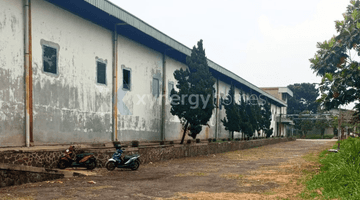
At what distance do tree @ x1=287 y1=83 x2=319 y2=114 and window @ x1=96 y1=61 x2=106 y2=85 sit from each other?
A: 69673 mm

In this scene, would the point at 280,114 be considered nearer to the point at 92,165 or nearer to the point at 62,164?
the point at 92,165

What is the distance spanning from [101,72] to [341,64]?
1085 cm

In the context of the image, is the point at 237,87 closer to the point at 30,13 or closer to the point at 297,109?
the point at 30,13

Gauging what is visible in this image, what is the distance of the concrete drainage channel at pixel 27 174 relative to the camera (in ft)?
28.8

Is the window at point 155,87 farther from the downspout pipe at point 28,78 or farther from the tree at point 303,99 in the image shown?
the tree at point 303,99

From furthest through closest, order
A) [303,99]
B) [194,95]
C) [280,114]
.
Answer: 1. [303,99]
2. [280,114]
3. [194,95]

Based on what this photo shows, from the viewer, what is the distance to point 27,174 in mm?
9453

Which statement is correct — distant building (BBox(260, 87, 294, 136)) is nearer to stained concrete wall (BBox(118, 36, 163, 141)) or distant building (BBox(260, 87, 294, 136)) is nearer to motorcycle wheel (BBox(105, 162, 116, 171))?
stained concrete wall (BBox(118, 36, 163, 141))

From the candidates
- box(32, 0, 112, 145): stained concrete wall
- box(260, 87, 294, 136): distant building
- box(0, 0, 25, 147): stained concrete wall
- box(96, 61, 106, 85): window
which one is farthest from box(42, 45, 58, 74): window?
box(260, 87, 294, 136): distant building

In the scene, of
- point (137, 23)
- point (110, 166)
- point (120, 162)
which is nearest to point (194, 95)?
point (137, 23)

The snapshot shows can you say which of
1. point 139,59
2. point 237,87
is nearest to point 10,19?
point 139,59

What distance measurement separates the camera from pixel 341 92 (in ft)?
46.4

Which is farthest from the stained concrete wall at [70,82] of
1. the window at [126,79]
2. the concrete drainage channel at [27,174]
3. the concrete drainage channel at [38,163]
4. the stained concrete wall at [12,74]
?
the concrete drainage channel at [27,174]

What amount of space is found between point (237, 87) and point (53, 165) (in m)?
30.0
